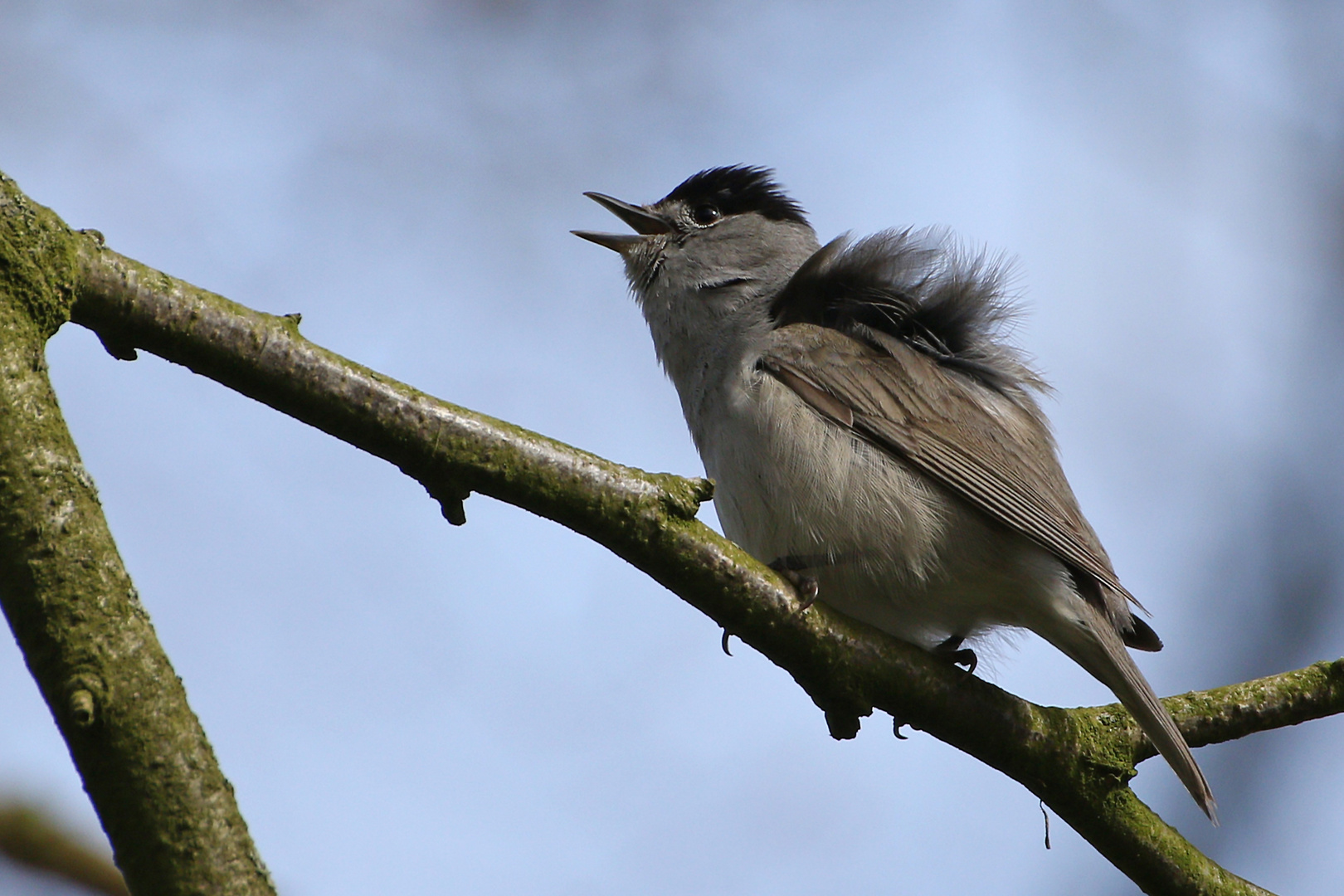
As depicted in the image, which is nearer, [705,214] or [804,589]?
[804,589]

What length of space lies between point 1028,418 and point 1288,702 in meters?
1.66

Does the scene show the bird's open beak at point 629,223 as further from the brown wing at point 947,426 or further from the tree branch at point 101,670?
the tree branch at point 101,670

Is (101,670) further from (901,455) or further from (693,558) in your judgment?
(901,455)

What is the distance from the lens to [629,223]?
248 inches

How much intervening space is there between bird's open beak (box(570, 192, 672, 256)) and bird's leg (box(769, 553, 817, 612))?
7.05 ft

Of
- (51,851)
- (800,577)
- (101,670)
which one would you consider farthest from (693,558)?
(51,851)

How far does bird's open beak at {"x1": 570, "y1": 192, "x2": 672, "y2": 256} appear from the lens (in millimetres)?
5891

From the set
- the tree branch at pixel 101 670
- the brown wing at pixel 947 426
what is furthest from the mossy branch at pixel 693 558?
the brown wing at pixel 947 426

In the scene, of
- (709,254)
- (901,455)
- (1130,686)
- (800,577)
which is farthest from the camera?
(709,254)

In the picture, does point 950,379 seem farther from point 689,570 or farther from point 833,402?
point 689,570

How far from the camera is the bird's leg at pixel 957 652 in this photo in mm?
4578

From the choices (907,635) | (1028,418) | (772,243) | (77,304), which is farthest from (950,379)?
(77,304)

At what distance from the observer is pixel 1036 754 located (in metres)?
3.69

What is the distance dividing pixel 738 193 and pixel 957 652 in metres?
2.93
